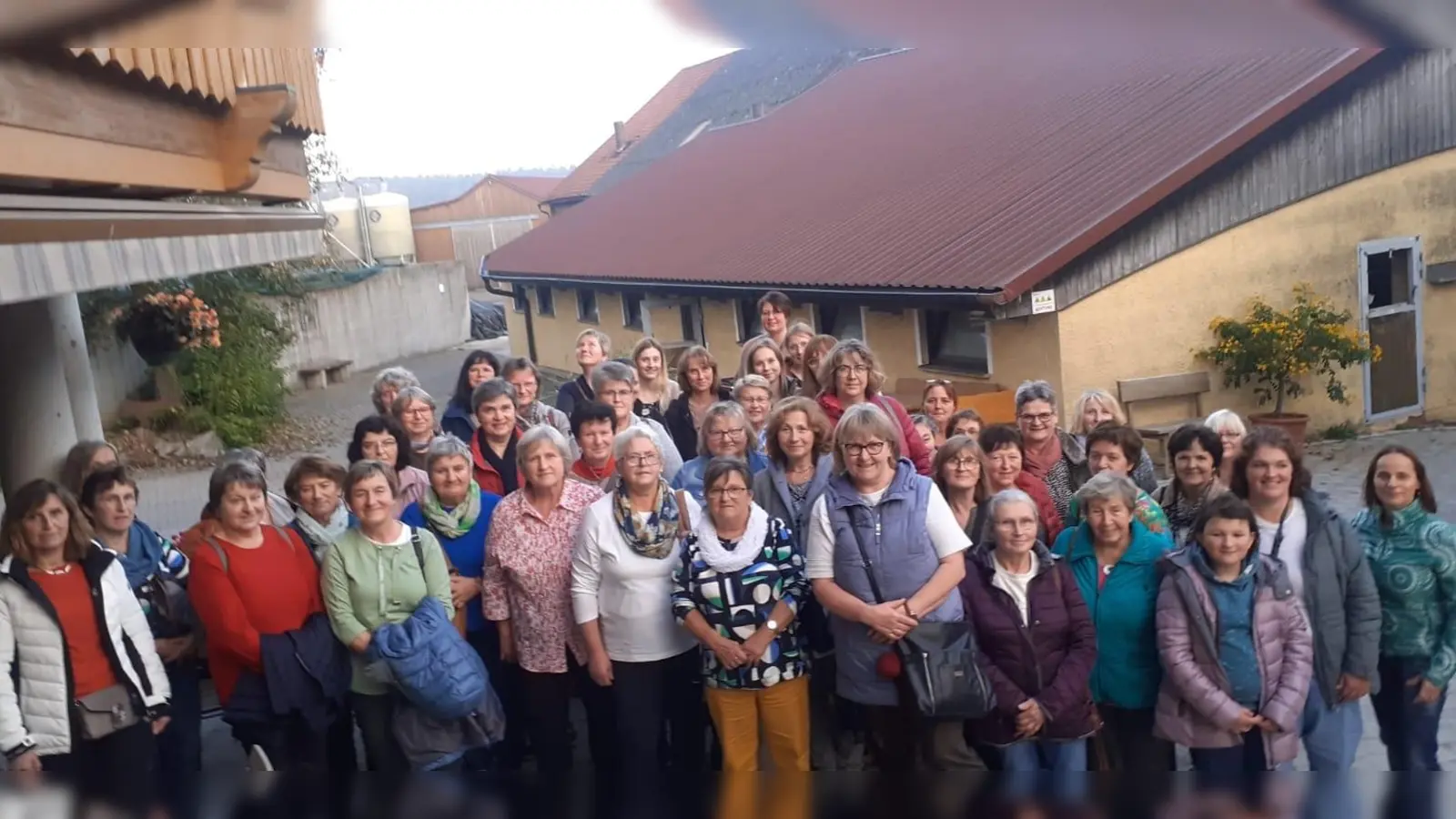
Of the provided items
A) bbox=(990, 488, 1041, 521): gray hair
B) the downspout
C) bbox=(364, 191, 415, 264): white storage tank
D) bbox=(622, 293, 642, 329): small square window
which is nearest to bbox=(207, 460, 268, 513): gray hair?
bbox=(990, 488, 1041, 521): gray hair

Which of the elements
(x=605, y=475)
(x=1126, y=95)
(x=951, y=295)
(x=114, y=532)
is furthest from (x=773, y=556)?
(x=1126, y=95)

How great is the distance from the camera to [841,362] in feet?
13.8

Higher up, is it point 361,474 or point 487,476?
point 361,474

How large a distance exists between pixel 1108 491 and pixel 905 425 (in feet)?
4.07

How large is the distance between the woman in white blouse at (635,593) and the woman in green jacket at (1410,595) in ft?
6.62

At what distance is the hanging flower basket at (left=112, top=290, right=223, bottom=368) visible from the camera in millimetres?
12078

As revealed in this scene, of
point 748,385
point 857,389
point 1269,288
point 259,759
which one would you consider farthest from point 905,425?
point 1269,288

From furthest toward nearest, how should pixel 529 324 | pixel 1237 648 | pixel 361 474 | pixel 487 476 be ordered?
1. pixel 529 324
2. pixel 487 476
3. pixel 361 474
4. pixel 1237 648

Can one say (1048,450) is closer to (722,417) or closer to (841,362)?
(841,362)

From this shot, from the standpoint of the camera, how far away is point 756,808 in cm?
95

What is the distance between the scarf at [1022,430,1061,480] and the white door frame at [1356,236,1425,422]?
7.66m

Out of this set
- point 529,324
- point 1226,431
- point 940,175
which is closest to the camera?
point 1226,431

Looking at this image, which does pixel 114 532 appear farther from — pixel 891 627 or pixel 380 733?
pixel 891 627

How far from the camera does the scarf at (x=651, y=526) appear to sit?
3286 millimetres
